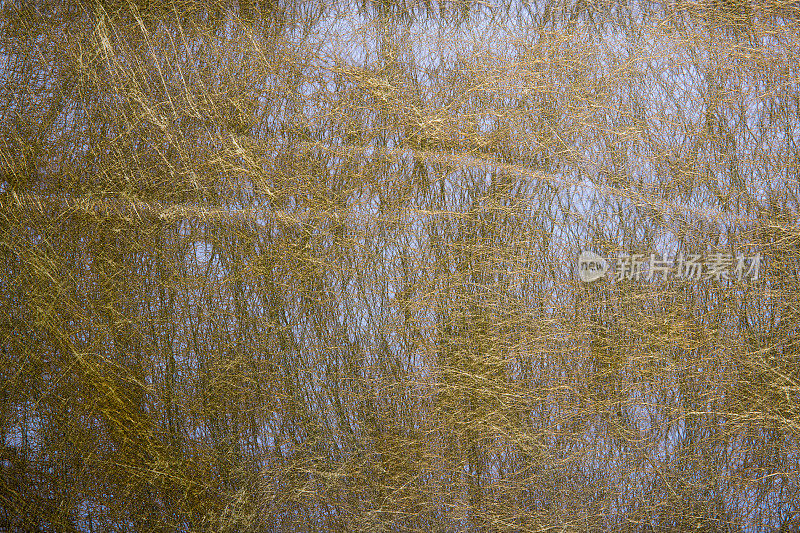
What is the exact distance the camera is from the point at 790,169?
105 cm

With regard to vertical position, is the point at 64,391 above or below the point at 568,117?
below

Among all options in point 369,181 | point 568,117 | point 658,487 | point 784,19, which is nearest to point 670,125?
point 568,117

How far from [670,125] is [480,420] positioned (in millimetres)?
778

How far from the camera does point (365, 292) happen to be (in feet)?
3.40

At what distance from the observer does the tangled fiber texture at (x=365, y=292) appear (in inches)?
40.6

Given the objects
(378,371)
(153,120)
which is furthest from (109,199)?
(378,371)

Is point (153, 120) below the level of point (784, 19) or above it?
below

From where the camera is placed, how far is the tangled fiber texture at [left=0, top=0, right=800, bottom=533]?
1.03 meters

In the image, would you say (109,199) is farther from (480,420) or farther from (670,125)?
(670,125)

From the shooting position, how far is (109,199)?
1.03m

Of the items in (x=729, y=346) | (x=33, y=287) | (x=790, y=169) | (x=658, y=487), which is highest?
(x=790, y=169)

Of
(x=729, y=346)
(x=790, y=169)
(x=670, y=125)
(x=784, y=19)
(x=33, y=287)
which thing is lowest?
(x=729, y=346)

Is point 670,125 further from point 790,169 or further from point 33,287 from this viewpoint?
point 33,287

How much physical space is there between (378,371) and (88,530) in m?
0.74
